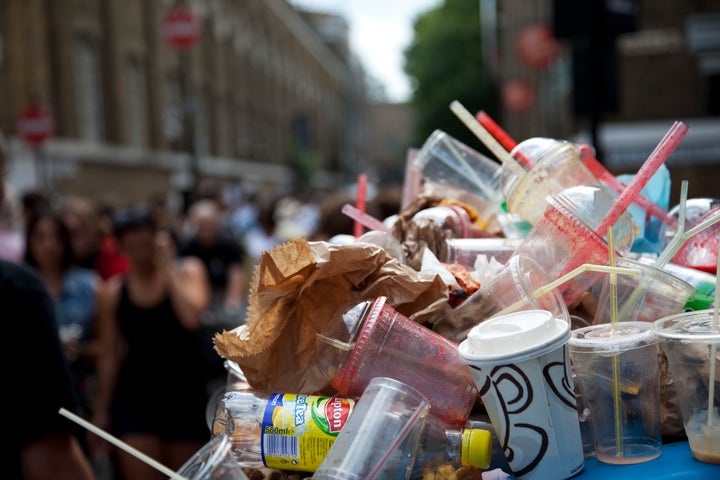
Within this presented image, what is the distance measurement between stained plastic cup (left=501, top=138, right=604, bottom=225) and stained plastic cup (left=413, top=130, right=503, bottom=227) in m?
0.37

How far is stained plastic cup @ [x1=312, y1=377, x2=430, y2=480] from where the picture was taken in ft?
4.56

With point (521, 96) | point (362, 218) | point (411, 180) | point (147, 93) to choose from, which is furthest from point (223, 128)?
point (362, 218)

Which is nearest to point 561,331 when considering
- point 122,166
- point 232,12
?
point 122,166

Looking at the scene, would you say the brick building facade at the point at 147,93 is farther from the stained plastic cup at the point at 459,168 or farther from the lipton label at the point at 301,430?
the lipton label at the point at 301,430

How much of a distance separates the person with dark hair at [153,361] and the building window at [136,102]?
1919cm

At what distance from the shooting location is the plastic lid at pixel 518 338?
139cm

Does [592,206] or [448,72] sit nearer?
[592,206]

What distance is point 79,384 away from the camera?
527cm

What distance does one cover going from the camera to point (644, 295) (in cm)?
166

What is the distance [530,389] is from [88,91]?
21.2 m

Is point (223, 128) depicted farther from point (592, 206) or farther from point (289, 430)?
point (289, 430)

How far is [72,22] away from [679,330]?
2016 cm

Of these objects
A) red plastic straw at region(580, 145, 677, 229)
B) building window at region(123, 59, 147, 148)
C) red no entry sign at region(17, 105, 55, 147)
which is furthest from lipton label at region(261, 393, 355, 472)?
building window at region(123, 59, 147, 148)

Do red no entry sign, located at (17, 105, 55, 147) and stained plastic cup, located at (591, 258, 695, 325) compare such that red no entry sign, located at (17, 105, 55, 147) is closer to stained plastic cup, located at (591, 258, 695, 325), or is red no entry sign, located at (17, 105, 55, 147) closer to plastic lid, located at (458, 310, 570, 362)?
stained plastic cup, located at (591, 258, 695, 325)
